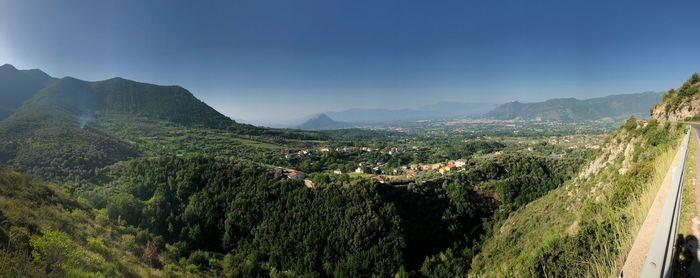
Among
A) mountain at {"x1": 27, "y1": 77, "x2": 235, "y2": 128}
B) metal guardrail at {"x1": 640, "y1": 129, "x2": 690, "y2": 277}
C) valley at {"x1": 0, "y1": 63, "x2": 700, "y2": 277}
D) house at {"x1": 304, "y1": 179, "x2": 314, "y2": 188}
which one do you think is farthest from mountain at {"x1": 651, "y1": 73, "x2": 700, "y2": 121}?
mountain at {"x1": 27, "y1": 77, "x2": 235, "y2": 128}

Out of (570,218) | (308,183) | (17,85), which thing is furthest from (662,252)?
(17,85)

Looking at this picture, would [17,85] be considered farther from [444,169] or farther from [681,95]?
[681,95]

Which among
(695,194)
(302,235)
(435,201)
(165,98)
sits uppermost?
(165,98)

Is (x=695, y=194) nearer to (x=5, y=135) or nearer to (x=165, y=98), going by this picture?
(x=5, y=135)

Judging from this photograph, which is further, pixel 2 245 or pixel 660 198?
pixel 2 245

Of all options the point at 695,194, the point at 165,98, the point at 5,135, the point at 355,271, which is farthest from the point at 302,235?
the point at 165,98

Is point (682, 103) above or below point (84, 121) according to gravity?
below

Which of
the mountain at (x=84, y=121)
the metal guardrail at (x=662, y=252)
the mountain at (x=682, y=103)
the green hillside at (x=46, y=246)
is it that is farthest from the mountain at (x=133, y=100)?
the metal guardrail at (x=662, y=252)

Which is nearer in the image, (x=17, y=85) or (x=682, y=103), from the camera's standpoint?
(x=682, y=103)
